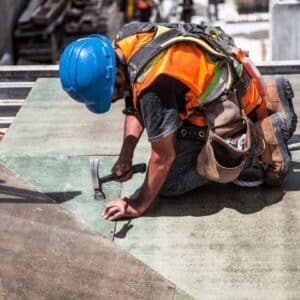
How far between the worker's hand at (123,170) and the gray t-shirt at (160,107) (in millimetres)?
658

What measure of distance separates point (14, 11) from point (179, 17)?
3.39 m

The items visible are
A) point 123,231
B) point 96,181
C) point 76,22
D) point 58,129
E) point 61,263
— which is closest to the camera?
point 61,263

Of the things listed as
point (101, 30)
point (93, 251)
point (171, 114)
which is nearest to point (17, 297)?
point (93, 251)

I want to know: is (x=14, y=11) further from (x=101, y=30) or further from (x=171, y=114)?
(x=171, y=114)

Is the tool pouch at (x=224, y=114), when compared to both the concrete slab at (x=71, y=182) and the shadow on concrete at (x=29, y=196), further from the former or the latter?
the shadow on concrete at (x=29, y=196)

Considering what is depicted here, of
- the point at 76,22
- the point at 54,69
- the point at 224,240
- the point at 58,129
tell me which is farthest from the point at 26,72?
the point at 76,22

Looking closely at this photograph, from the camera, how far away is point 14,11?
1195 cm

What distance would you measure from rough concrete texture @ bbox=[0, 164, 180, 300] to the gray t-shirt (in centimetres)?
73

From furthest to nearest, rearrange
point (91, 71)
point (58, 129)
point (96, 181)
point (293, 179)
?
1. point (58, 129)
2. point (293, 179)
3. point (96, 181)
4. point (91, 71)

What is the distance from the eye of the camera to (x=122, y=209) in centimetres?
399

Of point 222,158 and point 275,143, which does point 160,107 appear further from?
point 275,143

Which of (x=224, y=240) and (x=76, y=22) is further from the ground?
(x=224, y=240)

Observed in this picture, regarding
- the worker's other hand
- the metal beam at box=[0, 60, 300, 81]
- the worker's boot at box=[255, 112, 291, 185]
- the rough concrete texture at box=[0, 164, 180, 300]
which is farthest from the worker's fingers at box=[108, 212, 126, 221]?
the metal beam at box=[0, 60, 300, 81]

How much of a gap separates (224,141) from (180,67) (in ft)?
1.81
